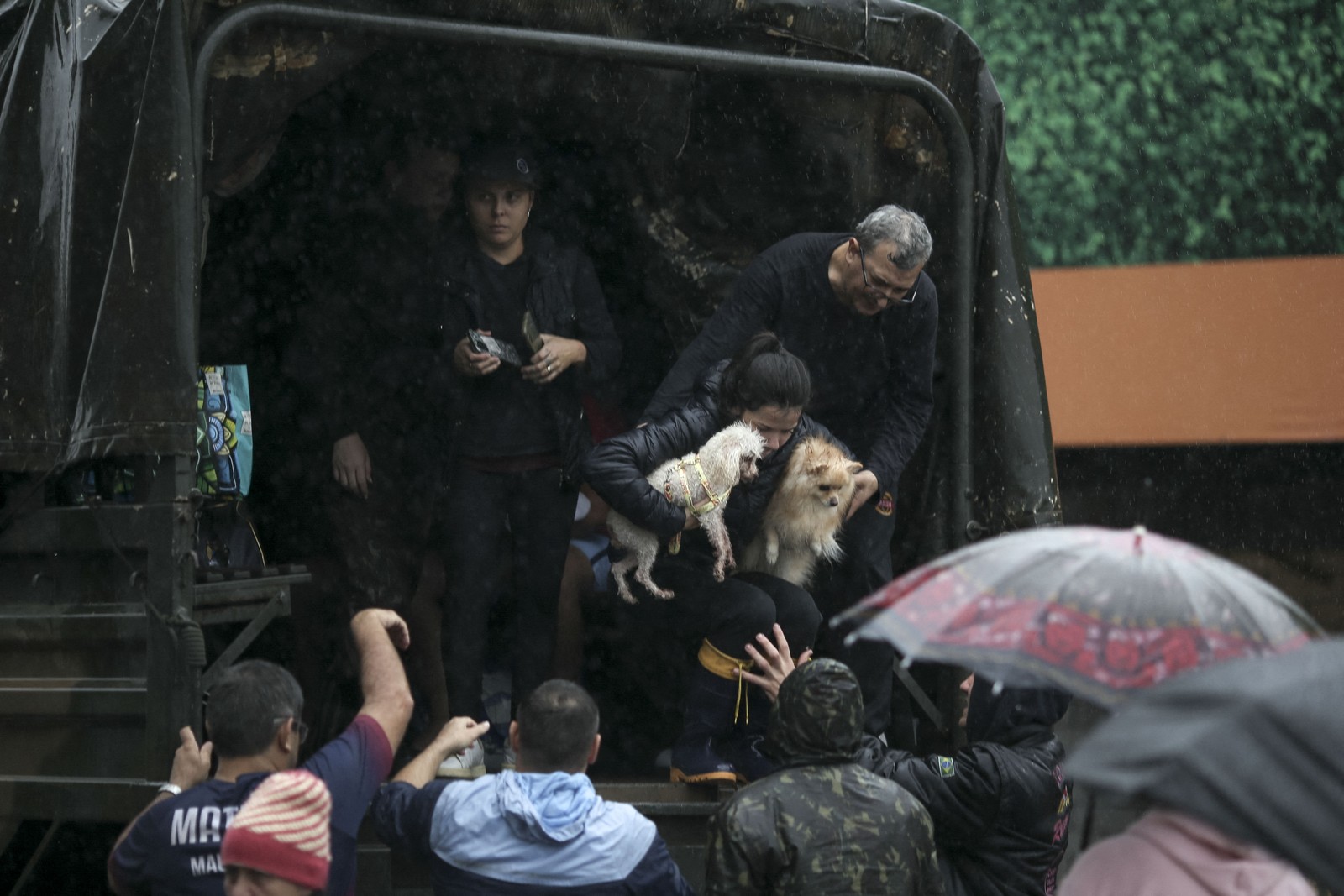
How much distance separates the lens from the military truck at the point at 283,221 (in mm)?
4027

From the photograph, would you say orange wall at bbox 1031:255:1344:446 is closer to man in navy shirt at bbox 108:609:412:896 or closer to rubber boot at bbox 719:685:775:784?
rubber boot at bbox 719:685:775:784

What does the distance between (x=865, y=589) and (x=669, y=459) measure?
91 centimetres

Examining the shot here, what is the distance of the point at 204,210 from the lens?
4512 mm

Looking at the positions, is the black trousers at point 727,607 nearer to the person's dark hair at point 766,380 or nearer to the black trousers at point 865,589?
the black trousers at point 865,589

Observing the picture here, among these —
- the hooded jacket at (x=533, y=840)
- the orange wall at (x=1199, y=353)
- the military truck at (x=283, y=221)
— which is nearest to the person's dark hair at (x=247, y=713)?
the hooded jacket at (x=533, y=840)

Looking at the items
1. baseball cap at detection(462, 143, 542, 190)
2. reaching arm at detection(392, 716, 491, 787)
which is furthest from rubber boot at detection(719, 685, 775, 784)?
baseball cap at detection(462, 143, 542, 190)

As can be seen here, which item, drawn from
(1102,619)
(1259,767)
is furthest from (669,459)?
(1259,767)

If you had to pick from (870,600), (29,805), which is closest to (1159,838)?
(870,600)

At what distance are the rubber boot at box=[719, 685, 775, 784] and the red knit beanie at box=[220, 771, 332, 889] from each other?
2107 millimetres

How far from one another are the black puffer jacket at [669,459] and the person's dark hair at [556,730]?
4.00 ft

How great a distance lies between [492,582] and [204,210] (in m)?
1.61

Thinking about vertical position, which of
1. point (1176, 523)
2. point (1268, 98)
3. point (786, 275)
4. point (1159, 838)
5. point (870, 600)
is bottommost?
point (1176, 523)

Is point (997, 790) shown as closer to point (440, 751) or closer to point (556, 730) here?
point (556, 730)

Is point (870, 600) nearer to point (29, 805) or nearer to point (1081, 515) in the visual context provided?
point (29, 805)
